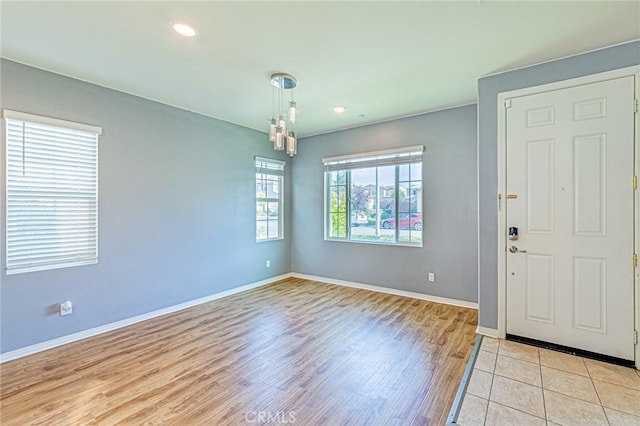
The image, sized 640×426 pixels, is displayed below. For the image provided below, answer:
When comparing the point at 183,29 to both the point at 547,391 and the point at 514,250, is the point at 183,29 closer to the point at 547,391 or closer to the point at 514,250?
the point at 514,250

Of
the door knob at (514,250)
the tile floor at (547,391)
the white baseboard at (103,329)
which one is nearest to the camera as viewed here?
the tile floor at (547,391)

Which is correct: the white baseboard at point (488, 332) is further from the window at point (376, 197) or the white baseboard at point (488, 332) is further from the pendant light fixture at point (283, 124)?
the pendant light fixture at point (283, 124)

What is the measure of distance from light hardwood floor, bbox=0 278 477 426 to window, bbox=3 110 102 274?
0.95 meters

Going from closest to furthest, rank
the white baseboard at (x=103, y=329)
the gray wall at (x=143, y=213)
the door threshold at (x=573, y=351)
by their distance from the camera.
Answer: the door threshold at (x=573, y=351) < the white baseboard at (x=103, y=329) < the gray wall at (x=143, y=213)

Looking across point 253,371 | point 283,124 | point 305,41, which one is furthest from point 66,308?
point 305,41

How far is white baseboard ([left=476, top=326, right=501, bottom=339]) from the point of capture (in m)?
3.00

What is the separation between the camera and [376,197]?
483cm

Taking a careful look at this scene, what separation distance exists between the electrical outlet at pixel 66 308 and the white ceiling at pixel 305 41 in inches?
91.5

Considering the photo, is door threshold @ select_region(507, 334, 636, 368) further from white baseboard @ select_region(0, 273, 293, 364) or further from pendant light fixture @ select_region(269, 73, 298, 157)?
white baseboard @ select_region(0, 273, 293, 364)

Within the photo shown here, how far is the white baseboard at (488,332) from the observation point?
2996mm

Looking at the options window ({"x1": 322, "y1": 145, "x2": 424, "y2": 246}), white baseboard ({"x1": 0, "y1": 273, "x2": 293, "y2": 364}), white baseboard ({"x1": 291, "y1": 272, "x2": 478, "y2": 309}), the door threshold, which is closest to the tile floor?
the door threshold

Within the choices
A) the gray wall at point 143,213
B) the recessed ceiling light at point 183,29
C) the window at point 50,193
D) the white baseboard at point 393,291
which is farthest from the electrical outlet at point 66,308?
the white baseboard at point 393,291

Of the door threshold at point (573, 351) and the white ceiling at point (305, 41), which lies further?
the door threshold at point (573, 351)

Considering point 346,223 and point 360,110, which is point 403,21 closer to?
point 360,110
